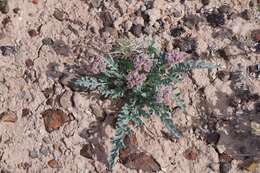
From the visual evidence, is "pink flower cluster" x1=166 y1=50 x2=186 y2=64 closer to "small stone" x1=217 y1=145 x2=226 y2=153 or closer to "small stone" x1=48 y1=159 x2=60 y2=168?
"small stone" x1=217 y1=145 x2=226 y2=153

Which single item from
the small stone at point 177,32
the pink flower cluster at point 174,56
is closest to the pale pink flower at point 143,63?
the pink flower cluster at point 174,56

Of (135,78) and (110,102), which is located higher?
(135,78)

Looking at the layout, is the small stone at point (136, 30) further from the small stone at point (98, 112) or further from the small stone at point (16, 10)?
the small stone at point (16, 10)

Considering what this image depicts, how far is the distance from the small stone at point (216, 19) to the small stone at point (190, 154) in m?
1.03

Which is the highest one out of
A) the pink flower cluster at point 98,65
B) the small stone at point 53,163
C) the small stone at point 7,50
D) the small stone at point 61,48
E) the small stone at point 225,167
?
the pink flower cluster at point 98,65

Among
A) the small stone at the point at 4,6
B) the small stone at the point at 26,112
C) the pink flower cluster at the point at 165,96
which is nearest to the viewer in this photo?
the pink flower cluster at the point at 165,96

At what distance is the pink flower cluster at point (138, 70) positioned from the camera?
378 centimetres

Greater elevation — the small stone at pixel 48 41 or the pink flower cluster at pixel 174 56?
the pink flower cluster at pixel 174 56

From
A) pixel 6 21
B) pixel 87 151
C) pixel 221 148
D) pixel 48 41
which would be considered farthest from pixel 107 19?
pixel 221 148

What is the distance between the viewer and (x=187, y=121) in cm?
402

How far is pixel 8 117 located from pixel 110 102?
2.37 ft

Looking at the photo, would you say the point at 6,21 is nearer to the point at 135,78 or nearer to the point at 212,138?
the point at 135,78

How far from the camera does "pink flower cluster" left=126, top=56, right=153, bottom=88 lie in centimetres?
378

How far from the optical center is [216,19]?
4.36m
